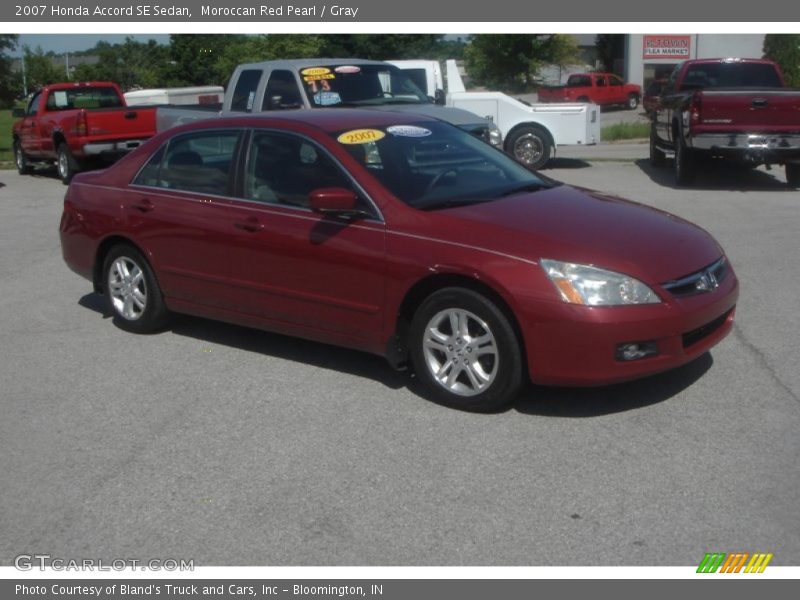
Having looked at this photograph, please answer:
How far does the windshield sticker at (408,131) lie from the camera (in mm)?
6742

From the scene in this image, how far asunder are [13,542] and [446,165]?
3518 mm

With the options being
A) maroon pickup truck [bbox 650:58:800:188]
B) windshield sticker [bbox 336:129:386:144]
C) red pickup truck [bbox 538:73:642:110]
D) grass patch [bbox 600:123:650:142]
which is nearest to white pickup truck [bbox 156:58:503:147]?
maroon pickup truck [bbox 650:58:800:188]

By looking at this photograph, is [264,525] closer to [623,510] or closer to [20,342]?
[623,510]

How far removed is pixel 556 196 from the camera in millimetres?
6617

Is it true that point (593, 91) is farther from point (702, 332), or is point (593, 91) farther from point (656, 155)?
point (702, 332)

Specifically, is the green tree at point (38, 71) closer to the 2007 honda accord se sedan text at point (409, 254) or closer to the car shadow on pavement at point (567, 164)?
the car shadow on pavement at point (567, 164)

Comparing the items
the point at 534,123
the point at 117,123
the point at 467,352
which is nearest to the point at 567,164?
the point at 534,123

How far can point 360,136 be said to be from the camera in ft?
21.6

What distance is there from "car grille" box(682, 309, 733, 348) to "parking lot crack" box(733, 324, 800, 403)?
0.52 meters

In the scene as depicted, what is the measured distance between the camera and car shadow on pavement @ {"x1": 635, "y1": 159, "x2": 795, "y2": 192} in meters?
15.6

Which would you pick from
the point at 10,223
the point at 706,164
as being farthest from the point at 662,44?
the point at 10,223

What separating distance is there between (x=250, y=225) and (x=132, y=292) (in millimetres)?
1493

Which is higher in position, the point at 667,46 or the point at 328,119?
the point at 328,119

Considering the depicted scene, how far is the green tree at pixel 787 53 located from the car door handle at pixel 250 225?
35.0m
